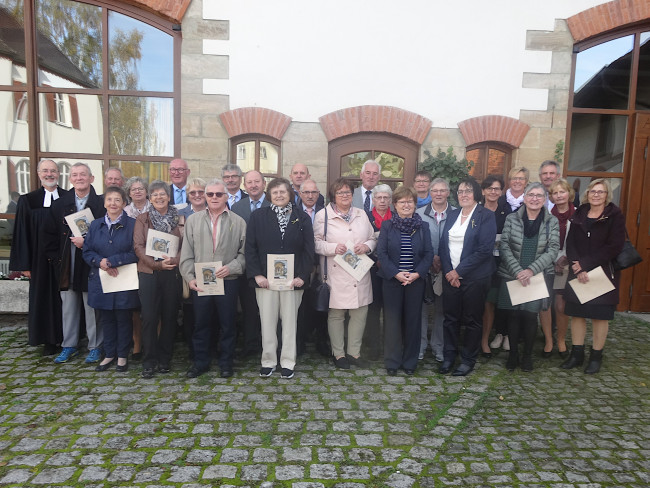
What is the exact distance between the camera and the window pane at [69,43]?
6.29m

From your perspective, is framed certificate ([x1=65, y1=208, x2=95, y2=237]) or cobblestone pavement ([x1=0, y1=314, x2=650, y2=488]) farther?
framed certificate ([x1=65, y1=208, x2=95, y2=237])

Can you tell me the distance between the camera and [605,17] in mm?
6191

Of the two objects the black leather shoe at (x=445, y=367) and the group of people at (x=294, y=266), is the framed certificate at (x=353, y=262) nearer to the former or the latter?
the group of people at (x=294, y=266)

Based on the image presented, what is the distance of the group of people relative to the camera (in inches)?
168

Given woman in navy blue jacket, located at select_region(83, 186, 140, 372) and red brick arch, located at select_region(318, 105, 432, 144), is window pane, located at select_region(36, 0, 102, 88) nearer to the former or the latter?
woman in navy blue jacket, located at select_region(83, 186, 140, 372)

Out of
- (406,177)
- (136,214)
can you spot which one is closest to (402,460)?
(136,214)

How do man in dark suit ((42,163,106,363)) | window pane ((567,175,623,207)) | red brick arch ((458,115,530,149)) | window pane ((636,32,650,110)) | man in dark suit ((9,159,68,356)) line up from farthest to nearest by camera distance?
window pane ((567,175,623,207)) < window pane ((636,32,650,110)) < red brick arch ((458,115,530,149)) < man in dark suit ((9,159,68,356)) < man in dark suit ((42,163,106,363))

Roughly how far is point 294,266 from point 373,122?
276 centimetres

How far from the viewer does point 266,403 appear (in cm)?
378

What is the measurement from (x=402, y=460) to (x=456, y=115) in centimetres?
463

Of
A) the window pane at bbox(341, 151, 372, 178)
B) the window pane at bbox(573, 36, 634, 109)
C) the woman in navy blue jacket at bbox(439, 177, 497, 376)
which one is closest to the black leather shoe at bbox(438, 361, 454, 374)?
A: the woman in navy blue jacket at bbox(439, 177, 497, 376)

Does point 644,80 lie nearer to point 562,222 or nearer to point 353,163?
point 562,222

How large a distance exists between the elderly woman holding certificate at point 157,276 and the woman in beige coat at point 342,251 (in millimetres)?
1341

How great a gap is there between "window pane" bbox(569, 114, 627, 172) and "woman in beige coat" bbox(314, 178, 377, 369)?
12.8 ft
